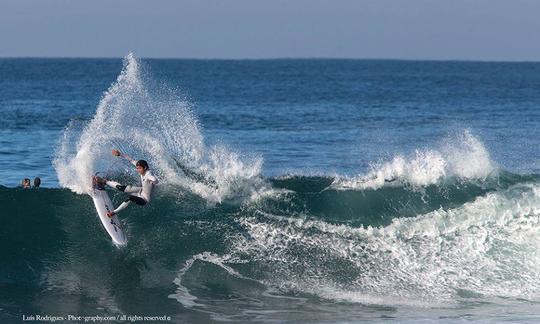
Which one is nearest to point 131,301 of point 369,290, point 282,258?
point 282,258

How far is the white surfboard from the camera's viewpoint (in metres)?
17.1

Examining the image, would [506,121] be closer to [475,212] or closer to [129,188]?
[475,212]

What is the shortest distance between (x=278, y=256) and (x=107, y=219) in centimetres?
334

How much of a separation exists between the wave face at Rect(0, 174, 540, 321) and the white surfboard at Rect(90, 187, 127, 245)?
258 millimetres

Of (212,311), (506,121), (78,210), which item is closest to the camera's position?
(212,311)

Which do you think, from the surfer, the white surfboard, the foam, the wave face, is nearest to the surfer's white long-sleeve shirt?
the surfer

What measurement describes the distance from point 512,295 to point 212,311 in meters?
5.51

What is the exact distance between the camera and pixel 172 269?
55.5ft

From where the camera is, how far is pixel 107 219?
1706 cm

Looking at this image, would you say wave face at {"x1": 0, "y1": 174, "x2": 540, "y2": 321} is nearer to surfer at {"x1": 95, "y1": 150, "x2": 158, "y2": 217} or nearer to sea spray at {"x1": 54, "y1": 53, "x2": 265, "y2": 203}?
sea spray at {"x1": 54, "y1": 53, "x2": 265, "y2": 203}

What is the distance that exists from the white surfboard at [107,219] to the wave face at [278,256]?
0.85 feet

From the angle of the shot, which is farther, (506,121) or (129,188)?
(506,121)

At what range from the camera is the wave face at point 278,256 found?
15.4 meters

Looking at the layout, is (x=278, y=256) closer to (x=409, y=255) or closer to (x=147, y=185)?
(x=409, y=255)
